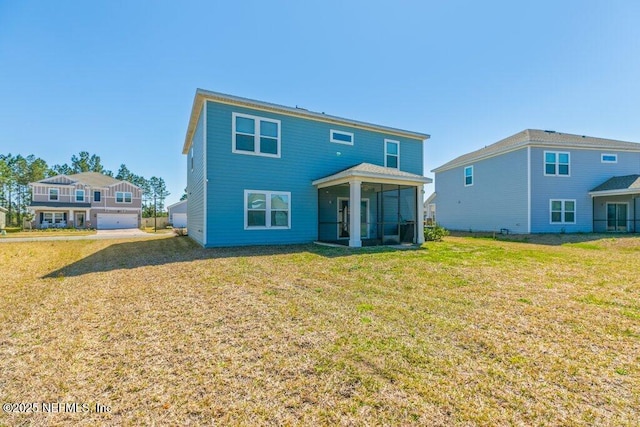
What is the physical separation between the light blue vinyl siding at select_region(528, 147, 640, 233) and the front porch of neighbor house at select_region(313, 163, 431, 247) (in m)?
8.00

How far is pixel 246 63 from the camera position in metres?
12.9

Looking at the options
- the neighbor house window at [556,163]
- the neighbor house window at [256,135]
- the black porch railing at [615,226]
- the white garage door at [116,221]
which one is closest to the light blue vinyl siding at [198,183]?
the neighbor house window at [256,135]

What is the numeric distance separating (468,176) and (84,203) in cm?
4183

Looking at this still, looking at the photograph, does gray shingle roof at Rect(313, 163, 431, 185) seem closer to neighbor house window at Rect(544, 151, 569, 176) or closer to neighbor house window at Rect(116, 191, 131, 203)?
neighbor house window at Rect(544, 151, 569, 176)

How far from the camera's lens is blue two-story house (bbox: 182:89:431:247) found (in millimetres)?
10727

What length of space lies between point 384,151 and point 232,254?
936cm

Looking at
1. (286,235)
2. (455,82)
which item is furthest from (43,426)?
(455,82)

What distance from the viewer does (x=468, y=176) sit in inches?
824

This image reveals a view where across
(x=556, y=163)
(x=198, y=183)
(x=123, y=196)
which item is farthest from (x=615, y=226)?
(x=123, y=196)

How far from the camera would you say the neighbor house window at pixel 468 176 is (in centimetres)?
2064

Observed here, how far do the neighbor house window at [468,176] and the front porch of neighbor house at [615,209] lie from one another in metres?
6.70

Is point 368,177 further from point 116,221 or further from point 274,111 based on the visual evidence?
point 116,221

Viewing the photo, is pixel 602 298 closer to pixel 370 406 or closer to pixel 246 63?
pixel 370 406

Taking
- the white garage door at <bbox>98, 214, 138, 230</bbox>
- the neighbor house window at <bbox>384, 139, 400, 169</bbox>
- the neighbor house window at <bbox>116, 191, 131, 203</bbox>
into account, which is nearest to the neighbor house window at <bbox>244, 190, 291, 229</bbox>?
the neighbor house window at <bbox>384, 139, 400, 169</bbox>
